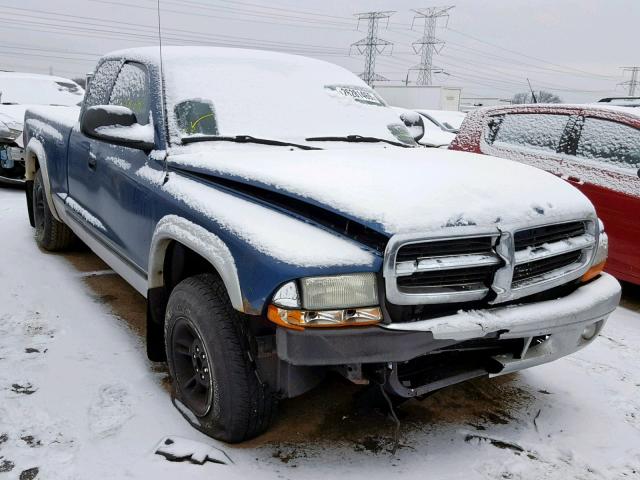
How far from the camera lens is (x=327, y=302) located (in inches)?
79.7

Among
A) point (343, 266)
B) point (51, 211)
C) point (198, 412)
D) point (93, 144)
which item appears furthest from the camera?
point (51, 211)

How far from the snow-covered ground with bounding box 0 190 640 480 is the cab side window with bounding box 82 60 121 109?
1.52m

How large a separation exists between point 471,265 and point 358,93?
2.01 m

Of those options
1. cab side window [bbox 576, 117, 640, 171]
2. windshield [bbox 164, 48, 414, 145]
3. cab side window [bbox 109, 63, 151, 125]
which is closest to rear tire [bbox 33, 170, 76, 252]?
cab side window [bbox 109, 63, 151, 125]

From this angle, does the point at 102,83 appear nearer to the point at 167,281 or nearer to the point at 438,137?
the point at 167,281

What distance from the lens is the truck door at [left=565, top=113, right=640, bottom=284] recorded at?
14.6ft

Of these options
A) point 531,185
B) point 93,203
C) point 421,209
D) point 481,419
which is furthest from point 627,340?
point 93,203

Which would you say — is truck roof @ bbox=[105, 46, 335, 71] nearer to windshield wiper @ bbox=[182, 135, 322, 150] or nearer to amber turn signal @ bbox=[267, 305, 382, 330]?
windshield wiper @ bbox=[182, 135, 322, 150]

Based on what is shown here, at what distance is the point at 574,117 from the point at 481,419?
3188 mm

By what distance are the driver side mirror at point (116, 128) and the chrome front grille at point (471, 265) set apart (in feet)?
5.22

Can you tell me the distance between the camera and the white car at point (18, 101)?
7.39 m

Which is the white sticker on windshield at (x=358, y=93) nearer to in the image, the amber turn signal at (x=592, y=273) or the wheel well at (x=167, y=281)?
the wheel well at (x=167, y=281)

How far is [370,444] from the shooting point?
8.38 feet

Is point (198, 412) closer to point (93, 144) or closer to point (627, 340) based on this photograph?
point (93, 144)
